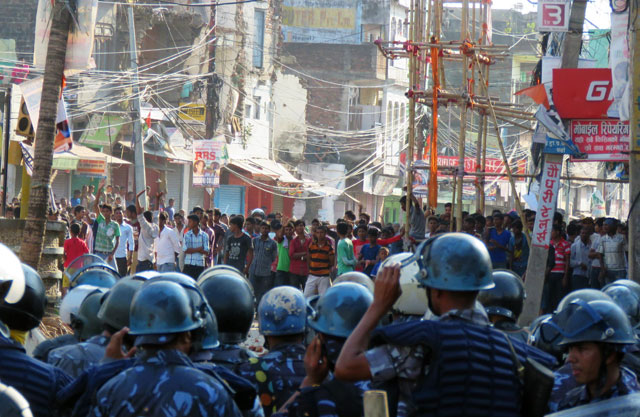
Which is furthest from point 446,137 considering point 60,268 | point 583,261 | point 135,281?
point 135,281

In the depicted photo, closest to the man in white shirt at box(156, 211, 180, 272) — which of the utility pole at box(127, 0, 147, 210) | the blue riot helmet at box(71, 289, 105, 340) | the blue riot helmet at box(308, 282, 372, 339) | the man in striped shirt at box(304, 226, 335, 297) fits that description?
the man in striped shirt at box(304, 226, 335, 297)

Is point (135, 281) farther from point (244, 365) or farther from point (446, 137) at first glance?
point (446, 137)

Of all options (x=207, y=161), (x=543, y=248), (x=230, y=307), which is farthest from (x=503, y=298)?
(x=207, y=161)

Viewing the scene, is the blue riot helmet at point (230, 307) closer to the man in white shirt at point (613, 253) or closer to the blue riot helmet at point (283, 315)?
the blue riot helmet at point (283, 315)

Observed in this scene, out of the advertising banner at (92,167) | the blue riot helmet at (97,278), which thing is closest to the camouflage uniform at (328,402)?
the blue riot helmet at (97,278)

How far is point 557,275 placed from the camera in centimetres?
1534

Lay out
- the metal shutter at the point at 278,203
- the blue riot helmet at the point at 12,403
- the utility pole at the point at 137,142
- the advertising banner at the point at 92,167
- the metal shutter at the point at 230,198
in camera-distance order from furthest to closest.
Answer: the metal shutter at the point at 278,203
the metal shutter at the point at 230,198
the advertising banner at the point at 92,167
the utility pole at the point at 137,142
the blue riot helmet at the point at 12,403

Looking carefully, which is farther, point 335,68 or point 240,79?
point 335,68

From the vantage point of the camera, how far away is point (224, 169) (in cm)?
4044

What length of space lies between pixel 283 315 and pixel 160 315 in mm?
1279

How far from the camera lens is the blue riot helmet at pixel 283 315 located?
470 centimetres

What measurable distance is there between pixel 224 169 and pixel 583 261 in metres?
26.1

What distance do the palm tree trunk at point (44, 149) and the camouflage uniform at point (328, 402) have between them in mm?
9367

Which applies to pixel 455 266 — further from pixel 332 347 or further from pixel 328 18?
pixel 328 18
